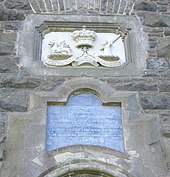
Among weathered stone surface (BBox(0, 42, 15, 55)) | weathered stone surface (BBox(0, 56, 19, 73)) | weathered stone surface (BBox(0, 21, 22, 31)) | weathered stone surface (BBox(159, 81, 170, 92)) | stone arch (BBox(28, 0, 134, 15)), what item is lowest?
weathered stone surface (BBox(159, 81, 170, 92))

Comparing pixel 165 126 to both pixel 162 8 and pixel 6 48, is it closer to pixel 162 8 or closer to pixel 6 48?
pixel 162 8

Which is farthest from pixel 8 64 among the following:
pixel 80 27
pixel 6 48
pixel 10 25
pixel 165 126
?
pixel 165 126

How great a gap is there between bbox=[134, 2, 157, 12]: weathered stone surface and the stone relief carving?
2.23 feet

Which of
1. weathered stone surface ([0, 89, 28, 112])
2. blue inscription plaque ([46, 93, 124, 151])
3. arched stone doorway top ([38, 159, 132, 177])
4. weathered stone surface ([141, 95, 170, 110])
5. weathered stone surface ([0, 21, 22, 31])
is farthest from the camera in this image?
weathered stone surface ([0, 21, 22, 31])

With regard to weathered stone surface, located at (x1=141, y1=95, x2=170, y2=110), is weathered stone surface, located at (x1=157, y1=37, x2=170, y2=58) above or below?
above

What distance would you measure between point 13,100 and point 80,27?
1.67 m

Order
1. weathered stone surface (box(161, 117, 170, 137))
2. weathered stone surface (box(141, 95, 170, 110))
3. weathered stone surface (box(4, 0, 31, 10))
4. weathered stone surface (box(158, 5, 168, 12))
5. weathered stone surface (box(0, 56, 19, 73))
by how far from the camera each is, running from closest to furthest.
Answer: weathered stone surface (box(161, 117, 170, 137))
weathered stone surface (box(141, 95, 170, 110))
weathered stone surface (box(0, 56, 19, 73))
weathered stone surface (box(4, 0, 31, 10))
weathered stone surface (box(158, 5, 168, 12))

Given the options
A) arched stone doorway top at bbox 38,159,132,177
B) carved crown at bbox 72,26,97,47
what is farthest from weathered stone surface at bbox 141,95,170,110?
carved crown at bbox 72,26,97,47

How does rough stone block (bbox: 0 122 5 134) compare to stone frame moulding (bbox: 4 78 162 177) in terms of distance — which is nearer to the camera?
stone frame moulding (bbox: 4 78 162 177)

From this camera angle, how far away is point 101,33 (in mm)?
6492

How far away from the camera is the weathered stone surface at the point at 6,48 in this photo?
19.8 ft

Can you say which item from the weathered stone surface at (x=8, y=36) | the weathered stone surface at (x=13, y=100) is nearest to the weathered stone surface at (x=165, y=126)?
the weathered stone surface at (x=13, y=100)

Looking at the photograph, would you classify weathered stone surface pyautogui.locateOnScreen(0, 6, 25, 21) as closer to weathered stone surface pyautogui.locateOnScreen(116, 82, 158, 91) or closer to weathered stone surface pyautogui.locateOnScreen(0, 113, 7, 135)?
weathered stone surface pyautogui.locateOnScreen(0, 113, 7, 135)

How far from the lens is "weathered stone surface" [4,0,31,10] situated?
21.8 feet
